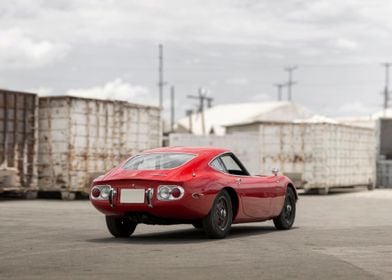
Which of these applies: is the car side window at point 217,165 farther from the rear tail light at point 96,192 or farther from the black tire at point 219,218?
the rear tail light at point 96,192

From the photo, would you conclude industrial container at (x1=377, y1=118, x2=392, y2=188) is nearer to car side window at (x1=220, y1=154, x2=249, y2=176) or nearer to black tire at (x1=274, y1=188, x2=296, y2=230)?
black tire at (x1=274, y1=188, x2=296, y2=230)

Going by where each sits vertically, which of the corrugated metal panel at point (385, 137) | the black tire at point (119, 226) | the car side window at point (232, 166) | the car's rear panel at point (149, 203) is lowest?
the black tire at point (119, 226)

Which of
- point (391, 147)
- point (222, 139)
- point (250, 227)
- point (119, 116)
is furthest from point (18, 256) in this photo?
point (391, 147)

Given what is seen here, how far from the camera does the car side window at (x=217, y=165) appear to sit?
11.0 m

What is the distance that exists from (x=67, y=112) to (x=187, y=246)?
15.1 metres

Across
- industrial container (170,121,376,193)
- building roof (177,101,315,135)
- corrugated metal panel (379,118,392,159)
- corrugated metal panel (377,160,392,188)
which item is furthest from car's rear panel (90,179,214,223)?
building roof (177,101,315,135)

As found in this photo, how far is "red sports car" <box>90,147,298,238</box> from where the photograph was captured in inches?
401

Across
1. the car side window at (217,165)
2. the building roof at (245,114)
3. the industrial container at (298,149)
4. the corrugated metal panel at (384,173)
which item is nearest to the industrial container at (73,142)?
the industrial container at (298,149)

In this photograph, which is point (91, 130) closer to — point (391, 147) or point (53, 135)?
point (53, 135)

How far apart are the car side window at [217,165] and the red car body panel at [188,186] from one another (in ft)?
0.21

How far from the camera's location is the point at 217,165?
11.1 meters

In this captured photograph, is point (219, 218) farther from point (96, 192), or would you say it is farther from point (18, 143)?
point (18, 143)

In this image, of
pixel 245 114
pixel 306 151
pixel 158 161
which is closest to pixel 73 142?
pixel 306 151

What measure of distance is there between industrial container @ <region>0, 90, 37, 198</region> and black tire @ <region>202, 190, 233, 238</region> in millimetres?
13245
